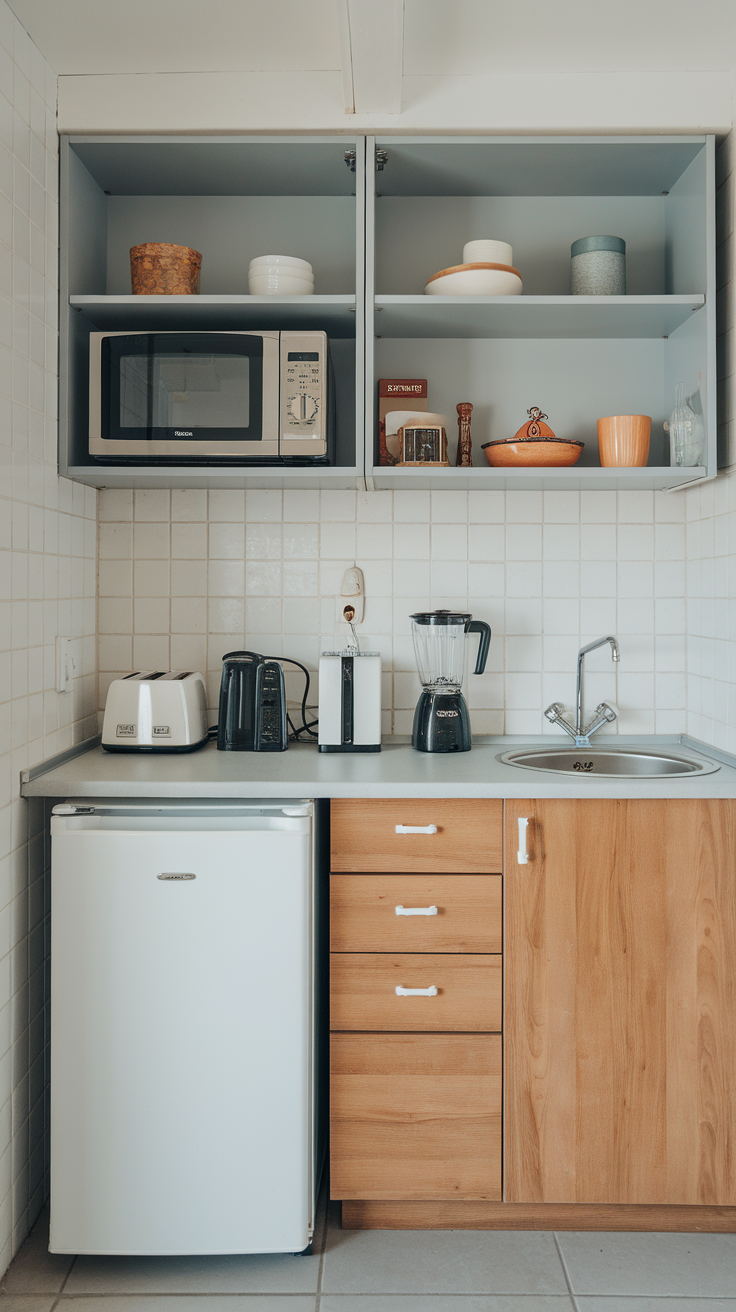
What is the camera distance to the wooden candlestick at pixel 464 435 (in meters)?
2.12

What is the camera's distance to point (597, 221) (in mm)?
2199

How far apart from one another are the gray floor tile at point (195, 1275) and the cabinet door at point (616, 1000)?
1.51ft

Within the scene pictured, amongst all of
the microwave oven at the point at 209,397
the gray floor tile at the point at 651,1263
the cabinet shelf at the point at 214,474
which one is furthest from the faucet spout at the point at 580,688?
the gray floor tile at the point at 651,1263

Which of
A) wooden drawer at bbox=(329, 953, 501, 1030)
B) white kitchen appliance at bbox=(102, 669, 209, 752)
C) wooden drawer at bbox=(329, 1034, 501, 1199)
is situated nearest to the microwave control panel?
white kitchen appliance at bbox=(102, 669, 209, 752)

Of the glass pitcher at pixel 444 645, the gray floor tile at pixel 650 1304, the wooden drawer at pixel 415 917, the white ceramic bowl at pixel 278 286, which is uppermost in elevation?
the white ceramic bowl at pixel 278 286

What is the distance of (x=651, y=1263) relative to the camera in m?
1.68

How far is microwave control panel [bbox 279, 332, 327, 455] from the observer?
1.90 meters

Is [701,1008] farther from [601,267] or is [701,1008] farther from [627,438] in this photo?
[601,267]

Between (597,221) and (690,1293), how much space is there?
242cm

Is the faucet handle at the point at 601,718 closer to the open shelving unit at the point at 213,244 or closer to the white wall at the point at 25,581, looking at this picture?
the open shelving unit at the point at 213,244

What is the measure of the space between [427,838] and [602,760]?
643mm

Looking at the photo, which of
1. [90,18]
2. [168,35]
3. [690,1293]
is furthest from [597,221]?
[690,1293]

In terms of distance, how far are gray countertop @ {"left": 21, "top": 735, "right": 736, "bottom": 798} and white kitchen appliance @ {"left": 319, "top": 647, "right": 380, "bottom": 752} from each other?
0.11 m

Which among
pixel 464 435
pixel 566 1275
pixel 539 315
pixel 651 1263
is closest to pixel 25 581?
pixel 464 435
